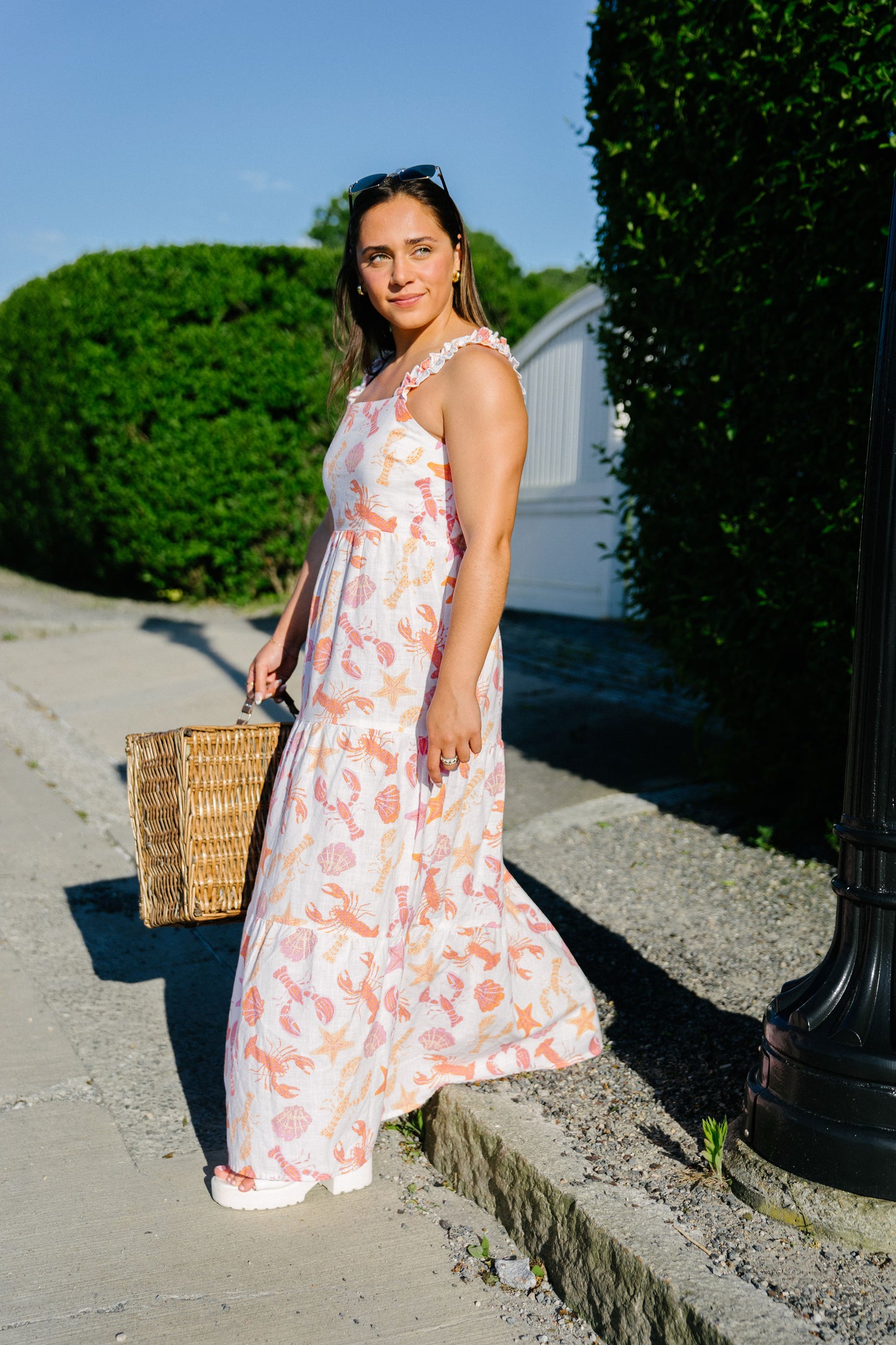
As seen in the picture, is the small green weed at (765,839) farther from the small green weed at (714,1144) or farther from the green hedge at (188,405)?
the green hedge at (188,405)

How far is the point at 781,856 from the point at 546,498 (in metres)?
7.18

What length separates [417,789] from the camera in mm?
2311

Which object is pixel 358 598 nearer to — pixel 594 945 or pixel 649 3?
pixel 594 945

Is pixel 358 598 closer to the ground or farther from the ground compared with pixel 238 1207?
farther from the ground

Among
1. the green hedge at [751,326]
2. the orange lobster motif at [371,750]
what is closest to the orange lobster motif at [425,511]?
the orange lobster motif at [371,750]

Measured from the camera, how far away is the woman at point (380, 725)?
7.16ft

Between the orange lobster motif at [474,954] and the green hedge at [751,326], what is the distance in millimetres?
1832

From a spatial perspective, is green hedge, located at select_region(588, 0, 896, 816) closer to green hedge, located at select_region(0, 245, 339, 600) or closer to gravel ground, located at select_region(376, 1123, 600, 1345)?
gravel ground, located at select_region(376, 1123, 600, 1345)

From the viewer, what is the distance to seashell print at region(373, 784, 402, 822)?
225cm

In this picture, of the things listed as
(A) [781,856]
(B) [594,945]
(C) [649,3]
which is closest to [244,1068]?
(B) [594,945]

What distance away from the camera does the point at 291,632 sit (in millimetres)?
2723

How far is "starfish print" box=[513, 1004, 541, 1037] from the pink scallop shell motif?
1.03m

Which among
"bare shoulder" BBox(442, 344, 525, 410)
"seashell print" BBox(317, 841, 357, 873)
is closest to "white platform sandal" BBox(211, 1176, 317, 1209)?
"seashell print" BBox(317, 841, 357, 873)

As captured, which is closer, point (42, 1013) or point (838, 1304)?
point (838, 1304)
